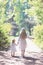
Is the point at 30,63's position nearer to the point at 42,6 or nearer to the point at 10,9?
the point at 42,6

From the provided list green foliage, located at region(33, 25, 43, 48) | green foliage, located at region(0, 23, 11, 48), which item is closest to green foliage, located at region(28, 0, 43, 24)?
green foliage, located at region(33, 25, 43, 48)

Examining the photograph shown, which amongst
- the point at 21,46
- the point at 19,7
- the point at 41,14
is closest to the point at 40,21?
the point at 41,14

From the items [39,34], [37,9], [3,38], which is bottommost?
[39,34]

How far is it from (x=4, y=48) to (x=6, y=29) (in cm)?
159

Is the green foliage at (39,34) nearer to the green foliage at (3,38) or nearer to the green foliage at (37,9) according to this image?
the green foliage at (37,9)

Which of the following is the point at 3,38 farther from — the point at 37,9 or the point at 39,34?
the point at 37,9

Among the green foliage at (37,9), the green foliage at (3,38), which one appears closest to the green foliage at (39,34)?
the green foliage at (37,9)

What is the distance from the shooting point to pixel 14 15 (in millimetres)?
42125

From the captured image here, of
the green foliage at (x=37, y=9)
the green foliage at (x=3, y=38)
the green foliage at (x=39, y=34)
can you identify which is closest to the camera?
the green foliage at (x=3, y=38)

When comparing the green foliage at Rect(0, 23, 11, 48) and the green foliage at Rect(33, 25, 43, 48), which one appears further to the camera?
the green foliage at Rect(33, 25, 43, 48)

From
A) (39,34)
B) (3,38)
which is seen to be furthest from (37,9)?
(3,38)

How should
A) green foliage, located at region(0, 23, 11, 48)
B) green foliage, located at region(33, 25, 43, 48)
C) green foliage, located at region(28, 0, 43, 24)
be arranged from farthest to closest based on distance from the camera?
green foliage, located at region(33, 25, 43, 48), green foliage, located at region(28, 0, 43, 24), green foliage, located at region(0, 23, 11, 48)

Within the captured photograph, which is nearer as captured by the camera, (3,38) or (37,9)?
(3,38)

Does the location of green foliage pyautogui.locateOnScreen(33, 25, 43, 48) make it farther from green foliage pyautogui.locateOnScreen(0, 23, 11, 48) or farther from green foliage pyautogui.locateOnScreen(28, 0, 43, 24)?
green foliage pyautogui.locateOnScreen(0, 23, 11, 48)
